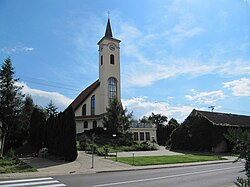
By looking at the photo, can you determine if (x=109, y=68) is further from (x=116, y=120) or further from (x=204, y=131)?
(x=204, y=131)

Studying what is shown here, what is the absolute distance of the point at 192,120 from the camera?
3509 cm

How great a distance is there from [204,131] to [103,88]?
80.2ft

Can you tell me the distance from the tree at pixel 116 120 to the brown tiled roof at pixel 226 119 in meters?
11.5

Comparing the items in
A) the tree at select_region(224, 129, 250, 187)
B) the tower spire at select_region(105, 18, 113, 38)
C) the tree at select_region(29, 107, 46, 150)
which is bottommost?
the tree at select_region(224, 129, 250, 187)

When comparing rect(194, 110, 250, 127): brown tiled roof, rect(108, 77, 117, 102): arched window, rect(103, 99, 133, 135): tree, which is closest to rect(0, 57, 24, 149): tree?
rect(103, 99, 133, 135): tree

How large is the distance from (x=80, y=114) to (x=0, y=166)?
37413 mm

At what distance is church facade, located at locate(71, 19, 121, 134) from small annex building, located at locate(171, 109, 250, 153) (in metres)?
18.4

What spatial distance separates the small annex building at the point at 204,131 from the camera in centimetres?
3200

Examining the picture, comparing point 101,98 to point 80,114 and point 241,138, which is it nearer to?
point 80,114

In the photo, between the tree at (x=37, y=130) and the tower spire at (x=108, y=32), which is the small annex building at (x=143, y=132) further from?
the tower spire at (x=108, y=32)

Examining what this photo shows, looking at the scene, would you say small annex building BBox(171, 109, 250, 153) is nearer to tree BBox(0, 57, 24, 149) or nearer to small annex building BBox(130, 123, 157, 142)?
small annex building BBox(130, 123, 157, 142)

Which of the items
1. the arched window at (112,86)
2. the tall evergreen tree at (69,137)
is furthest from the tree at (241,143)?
the arched window at (112,86)

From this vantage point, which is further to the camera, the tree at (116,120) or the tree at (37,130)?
the tree at (116,120)

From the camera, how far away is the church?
4956cm
